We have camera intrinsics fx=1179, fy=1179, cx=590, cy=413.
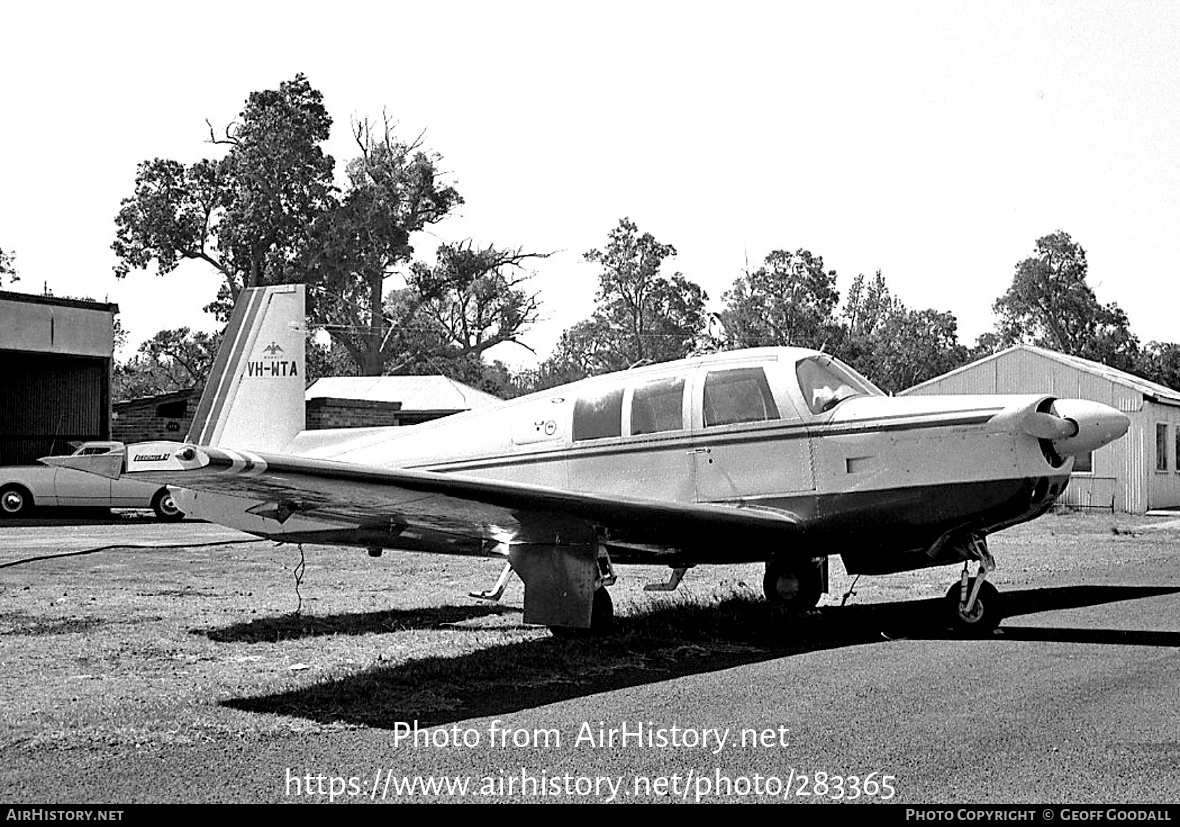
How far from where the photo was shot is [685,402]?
9.98 m

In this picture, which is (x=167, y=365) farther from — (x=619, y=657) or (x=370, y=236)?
(x=619, y=657)

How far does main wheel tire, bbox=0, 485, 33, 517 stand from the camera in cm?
2709

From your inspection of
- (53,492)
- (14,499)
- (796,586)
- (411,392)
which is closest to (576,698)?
(796,586)

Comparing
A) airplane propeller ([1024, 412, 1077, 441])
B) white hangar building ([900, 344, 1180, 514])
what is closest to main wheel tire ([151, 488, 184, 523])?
white hangar building ([900, 344, 1180, 514])

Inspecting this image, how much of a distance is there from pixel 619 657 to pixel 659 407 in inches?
93.9

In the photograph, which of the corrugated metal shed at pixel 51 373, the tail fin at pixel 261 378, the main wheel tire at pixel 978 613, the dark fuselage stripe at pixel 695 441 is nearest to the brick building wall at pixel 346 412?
the corrugated metal shed at pixel 51 373

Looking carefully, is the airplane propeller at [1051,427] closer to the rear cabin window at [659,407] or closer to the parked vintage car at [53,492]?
the rear cabin window at [659,407]

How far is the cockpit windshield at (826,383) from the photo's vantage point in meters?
9.77

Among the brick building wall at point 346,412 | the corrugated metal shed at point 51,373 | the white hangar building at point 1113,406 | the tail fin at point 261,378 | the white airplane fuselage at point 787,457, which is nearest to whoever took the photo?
the white airplane fuselage at point 787,457

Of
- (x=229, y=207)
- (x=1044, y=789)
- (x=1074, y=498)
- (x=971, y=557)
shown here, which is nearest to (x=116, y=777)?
(x=1044, y=789)

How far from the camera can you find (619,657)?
28.1ft

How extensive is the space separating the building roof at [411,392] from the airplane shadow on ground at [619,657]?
95.5ft

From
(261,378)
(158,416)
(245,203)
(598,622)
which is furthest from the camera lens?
(245,203)

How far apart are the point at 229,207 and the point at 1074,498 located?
3904 cm
